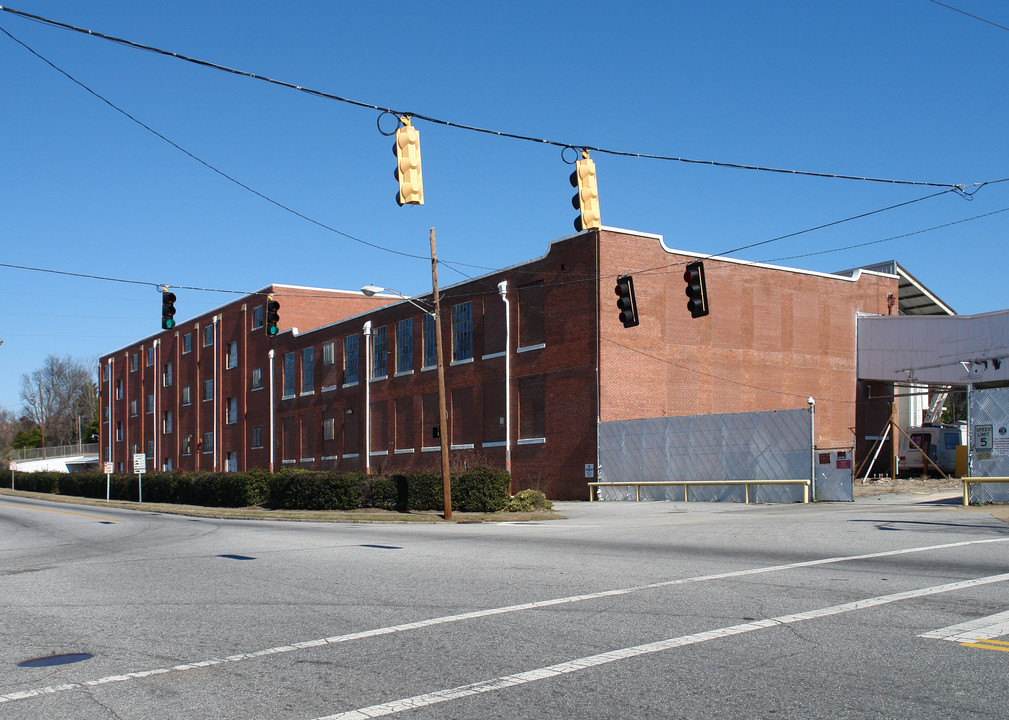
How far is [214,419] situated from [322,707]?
6998 centimetres

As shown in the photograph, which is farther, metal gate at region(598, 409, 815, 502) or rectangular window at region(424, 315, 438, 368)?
rectangular window at region(424, 315, 438, 368)

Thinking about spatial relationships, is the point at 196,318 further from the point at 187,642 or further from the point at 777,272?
the point at 187,642

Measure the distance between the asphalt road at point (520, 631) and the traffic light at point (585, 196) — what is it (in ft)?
19.3

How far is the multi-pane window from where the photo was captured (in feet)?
171

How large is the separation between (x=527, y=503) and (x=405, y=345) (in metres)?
22.3

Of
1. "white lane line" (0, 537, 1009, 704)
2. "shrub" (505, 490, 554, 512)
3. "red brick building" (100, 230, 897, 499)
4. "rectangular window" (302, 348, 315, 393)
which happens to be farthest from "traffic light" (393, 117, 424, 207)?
"rectangular window" (302, 348, 315, 393)

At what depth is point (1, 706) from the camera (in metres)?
6.45

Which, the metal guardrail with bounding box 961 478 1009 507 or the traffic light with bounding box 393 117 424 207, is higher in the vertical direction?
the traffic light with bounding box 393 117 424 207

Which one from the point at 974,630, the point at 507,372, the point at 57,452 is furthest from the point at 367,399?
the point at 57,452

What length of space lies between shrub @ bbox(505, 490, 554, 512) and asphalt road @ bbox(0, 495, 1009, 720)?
15.1m

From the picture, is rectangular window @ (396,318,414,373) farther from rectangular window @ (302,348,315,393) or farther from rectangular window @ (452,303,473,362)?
rectangular window @ (302,348,315,393)

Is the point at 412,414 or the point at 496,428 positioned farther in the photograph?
the point at 412,414

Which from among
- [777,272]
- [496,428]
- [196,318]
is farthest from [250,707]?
[196,318]

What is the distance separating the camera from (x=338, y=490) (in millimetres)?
34500
